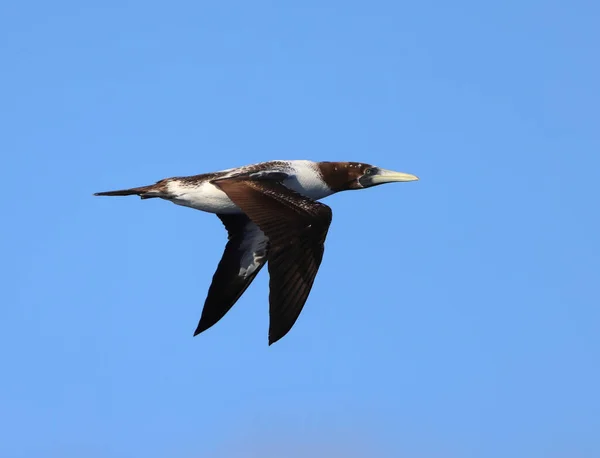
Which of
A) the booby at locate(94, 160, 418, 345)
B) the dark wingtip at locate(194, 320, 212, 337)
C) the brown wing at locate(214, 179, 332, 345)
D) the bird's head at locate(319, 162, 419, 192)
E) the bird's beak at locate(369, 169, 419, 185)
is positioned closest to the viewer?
the brown wing at locate(214, 179, 332, 345)

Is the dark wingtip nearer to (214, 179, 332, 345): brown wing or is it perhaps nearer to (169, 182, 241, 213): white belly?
(169, 182, 241, 213): white belly

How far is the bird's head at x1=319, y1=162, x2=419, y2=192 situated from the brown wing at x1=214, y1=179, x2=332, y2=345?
2.45m

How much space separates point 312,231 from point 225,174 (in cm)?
293

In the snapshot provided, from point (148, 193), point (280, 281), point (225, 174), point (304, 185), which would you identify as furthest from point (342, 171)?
point (280, 281)

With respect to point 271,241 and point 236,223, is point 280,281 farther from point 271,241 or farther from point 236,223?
point 236,223

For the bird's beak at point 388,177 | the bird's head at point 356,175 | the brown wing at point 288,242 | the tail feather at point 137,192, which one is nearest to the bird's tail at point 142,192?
the tail feather at point 137,192

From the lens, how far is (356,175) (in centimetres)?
1717

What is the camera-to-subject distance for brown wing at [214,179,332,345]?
12.7m

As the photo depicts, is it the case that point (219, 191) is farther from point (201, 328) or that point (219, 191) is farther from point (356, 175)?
point (356, 175)

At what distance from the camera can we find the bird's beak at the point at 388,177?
17312 millimetres

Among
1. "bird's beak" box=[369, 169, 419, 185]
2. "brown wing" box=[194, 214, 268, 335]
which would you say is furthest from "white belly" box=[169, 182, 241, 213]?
"bird's beak" box=[369, 169, 419, 185]

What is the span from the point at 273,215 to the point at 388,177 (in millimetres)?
4137

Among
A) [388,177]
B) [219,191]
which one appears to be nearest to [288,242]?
[219,191]

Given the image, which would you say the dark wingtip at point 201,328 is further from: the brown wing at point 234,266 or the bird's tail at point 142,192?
the bird's tail at point 142,192
